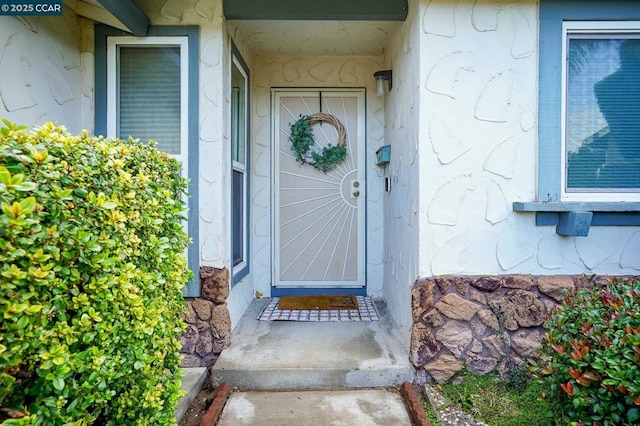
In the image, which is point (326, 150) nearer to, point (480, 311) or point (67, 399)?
point (480, 311)

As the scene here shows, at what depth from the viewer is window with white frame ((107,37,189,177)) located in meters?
2.77

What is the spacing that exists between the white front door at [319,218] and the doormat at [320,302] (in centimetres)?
16

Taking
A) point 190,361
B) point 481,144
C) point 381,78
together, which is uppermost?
point 381,78

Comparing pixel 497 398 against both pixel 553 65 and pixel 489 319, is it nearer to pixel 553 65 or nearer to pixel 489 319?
pixel 489 319

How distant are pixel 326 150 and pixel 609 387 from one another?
3040 mm

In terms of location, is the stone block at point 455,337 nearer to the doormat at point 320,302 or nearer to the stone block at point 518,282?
the stone block at point 518,282

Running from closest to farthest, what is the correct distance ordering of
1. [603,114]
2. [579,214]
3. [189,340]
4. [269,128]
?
[579,214], [603,114], [189,340], [269,128]

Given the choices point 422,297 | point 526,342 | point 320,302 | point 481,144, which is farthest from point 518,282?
point 320,302

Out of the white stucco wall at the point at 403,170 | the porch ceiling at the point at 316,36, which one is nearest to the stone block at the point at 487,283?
Answer: the white stucco wall at the point at 403,170

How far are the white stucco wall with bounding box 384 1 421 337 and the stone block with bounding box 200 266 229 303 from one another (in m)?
1.30

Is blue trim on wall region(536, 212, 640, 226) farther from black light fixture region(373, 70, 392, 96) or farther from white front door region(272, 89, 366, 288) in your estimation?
white front door region(272, 89, 366, 288)

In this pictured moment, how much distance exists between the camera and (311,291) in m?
4.07

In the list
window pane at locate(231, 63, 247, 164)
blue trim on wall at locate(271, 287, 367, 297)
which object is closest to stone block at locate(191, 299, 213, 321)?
window pane at locate(231, 63, 247, 164)

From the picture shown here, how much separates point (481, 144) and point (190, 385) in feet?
7.82
